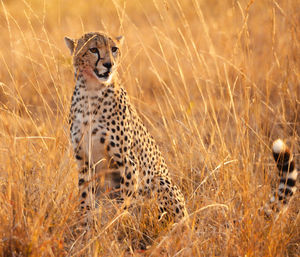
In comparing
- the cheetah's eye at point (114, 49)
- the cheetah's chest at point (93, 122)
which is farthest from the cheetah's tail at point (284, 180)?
the cheetah's eye at point (114, 49)

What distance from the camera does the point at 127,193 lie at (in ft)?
8.39

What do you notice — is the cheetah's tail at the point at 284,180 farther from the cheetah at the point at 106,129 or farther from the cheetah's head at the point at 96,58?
the cheetah's head at the point at 96,58

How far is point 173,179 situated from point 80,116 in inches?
28.2

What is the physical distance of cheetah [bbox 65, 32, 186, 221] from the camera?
8.29 feet

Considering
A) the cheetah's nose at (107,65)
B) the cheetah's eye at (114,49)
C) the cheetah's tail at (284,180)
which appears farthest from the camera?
the cheetah's eye at (114,49)

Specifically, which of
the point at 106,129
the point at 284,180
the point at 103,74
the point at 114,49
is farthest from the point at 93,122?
the point at 284,180

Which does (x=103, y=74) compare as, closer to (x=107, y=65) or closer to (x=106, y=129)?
(x=107, y=65)

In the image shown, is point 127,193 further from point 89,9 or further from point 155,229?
point 89,9

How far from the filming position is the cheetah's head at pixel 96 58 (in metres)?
2.50

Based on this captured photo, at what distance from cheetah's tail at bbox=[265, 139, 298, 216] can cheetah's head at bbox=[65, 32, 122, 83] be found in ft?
2.72

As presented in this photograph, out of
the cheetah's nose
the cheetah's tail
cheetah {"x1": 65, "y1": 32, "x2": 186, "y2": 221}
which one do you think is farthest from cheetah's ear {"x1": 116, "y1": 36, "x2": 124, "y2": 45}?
the cheetah's tail

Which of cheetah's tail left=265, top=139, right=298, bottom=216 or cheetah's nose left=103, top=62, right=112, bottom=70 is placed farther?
cheetah's nose left=103, top=62, right=112, bottom=70

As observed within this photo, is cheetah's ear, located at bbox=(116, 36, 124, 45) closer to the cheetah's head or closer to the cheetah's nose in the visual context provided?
the cheetah's head

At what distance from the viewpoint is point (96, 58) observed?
2520 millimetres
